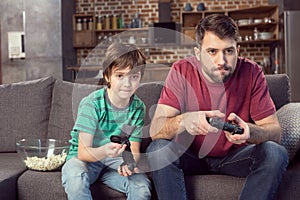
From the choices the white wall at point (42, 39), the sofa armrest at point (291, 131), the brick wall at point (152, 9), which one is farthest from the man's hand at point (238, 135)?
the brick wall at point (152, 9)

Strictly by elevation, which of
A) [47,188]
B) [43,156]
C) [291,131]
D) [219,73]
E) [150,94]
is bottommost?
[47,188]

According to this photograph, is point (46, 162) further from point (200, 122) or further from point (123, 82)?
point (200, 122)

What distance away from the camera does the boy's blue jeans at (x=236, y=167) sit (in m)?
1.70

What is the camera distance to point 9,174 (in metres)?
1.94

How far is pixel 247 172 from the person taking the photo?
181cm

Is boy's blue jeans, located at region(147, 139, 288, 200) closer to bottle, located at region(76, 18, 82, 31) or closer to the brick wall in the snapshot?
the brick wall

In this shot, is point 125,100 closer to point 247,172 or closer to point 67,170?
point 67,170

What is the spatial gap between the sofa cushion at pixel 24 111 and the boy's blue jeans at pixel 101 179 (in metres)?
0.66

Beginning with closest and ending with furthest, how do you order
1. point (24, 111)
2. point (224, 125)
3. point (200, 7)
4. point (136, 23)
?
point (224, 125), point (24, 111), point (200, 7), point (136, 23)

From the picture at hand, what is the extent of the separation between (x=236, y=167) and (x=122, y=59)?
63 cm

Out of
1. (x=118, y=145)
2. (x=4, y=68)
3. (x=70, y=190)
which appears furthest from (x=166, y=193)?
(x=4, y=68)

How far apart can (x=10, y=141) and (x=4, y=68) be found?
15.4ft

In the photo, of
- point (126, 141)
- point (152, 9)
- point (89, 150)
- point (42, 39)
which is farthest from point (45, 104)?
point (152, 9)

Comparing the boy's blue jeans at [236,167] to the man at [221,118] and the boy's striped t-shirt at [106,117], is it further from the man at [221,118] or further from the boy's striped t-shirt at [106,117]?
the boy's striped t-shirt at [106,117]
